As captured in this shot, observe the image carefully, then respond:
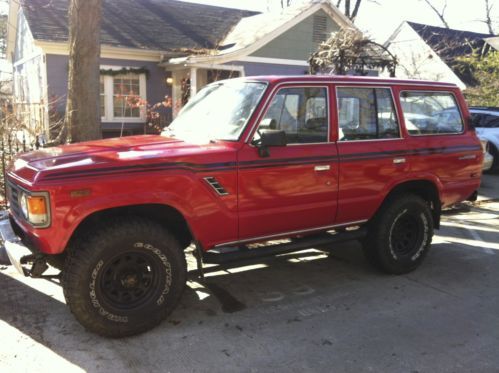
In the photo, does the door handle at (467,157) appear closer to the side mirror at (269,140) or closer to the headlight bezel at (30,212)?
the side mirror at (269,140)

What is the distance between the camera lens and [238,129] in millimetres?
4137

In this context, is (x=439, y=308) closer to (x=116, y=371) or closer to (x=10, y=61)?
(x=116, y=371)

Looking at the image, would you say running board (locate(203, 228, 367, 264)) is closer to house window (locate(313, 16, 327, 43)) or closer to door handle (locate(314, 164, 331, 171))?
door handle (locate(314, 164, 331, 171))

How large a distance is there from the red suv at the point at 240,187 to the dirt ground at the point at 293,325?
30 cm

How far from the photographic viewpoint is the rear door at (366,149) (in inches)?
181

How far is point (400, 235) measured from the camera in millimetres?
5227

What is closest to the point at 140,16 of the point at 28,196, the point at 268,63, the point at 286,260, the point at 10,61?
the point at 268,63

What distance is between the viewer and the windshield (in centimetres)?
420

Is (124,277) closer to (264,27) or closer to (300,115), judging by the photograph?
(300,115)

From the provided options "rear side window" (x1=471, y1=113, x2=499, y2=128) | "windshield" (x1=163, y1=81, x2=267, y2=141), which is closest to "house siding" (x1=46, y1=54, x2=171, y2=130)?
"windshield" (x1=163, y1=81, x2=267, y2=141)

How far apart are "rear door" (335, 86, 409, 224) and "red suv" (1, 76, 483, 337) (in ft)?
0.05

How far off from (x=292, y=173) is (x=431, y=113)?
206 cm

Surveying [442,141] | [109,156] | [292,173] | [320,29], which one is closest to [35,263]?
[109,156]

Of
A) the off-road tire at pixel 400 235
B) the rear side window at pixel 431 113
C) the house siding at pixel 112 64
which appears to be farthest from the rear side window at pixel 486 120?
the house siding at pixel 112 64
